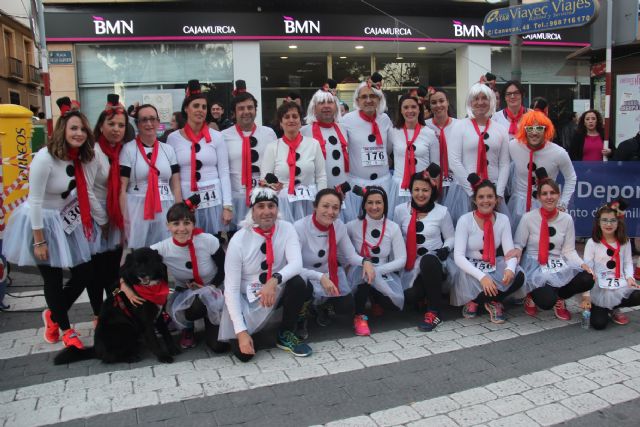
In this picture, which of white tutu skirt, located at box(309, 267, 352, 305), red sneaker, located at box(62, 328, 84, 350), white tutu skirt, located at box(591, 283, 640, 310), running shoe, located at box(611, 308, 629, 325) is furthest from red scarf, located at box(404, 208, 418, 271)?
red sneaker, located at box(62, 328, 84, 350)

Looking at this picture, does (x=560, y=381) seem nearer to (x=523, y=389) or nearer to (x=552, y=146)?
(x=523, y=389)

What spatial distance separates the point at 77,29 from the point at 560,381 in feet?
39.8

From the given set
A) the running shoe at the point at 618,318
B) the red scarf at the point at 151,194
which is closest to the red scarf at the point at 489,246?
the running shoe at the point at 618,318

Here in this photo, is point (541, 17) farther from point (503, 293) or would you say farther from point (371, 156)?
point (503, 293)

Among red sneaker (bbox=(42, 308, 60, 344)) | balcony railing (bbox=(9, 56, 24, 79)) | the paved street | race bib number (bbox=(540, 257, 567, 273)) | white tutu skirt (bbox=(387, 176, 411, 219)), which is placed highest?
balcony railing (bbox=(9, 56, 24, 79))

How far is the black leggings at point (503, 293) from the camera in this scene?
4.69 metres

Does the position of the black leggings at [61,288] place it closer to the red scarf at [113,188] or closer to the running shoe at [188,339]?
the red scarf at [113,188]

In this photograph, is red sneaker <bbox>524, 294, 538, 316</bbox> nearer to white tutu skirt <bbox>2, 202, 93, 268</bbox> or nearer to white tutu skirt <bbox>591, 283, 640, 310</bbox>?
white tutu skirt <bbox>591, 283, 640, 310</bbox>

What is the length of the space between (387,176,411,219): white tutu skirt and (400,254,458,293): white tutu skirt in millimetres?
649

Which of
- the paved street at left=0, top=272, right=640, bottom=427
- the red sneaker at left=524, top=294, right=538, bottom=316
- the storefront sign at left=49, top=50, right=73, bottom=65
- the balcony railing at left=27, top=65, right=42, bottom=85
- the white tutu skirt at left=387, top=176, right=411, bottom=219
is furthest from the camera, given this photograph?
the balcony railing at left=27, top=65, right=42, bottom=85

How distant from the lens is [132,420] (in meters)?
3.22

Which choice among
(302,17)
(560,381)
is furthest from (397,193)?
(302,17)

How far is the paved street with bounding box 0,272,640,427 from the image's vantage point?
323 centimetres

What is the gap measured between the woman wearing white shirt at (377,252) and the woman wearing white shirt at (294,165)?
470 millimetres
